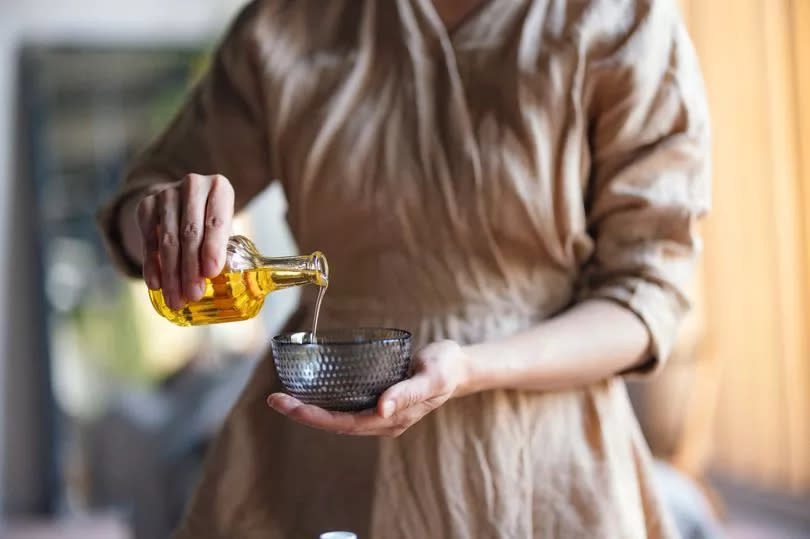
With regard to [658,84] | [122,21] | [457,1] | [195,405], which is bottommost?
[195,405]

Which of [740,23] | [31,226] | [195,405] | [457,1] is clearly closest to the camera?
[457,1]

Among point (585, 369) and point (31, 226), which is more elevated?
point (31, 226)

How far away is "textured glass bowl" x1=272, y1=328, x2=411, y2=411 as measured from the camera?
0.85m

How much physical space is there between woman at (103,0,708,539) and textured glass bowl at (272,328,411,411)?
0.57ft

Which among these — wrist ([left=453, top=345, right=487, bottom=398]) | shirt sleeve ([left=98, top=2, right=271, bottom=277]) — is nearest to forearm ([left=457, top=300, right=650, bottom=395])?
wrist ([left=453, top=345, right=487, bottom=398])

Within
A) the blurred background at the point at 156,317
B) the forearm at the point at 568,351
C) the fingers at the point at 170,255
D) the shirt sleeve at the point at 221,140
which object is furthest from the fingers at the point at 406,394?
the blurred background at the point at 156,317

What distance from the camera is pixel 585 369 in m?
1.07

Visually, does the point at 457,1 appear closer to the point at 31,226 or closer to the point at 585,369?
the point at 585,369

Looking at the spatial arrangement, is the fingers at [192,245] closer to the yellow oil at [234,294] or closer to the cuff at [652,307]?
the yellow oil at [234,294]

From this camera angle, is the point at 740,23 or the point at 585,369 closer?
the point at 585,369

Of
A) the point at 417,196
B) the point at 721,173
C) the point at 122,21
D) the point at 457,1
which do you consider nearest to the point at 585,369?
the point at 417,196

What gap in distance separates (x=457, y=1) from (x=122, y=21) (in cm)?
359

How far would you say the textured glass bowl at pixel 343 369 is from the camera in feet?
2.81

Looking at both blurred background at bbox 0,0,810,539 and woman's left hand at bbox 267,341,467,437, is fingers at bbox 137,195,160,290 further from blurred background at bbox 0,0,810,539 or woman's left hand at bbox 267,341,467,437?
blurred background at bbox 0,0,810,539
